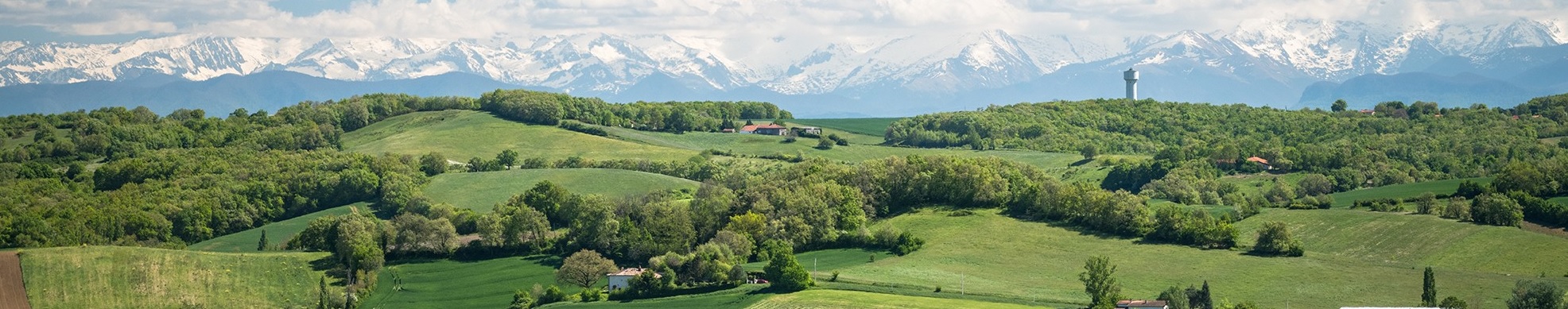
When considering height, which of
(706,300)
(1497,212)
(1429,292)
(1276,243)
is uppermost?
(1497,212)

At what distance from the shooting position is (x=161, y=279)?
104500 mm

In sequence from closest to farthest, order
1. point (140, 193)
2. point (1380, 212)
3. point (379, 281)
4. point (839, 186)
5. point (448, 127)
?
point (379, 281)
point (1380, 212)
point (839, 186)
point (140, 193)
point (448, 127)

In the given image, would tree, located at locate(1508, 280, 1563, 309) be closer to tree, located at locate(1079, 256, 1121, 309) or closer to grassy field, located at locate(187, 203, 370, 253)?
tree, located at locate(1079, 256, 1121, 309)

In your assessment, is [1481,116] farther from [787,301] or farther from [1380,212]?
[787,301]

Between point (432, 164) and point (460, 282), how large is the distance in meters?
53.5

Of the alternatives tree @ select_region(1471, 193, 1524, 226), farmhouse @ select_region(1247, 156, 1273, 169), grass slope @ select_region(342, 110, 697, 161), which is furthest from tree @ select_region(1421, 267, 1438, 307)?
grass slope @ select_region(342, 110, 697, 161)

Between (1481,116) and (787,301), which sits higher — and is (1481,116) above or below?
above

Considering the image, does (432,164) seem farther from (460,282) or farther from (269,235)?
(460,282)

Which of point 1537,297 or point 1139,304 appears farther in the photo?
point 1139,304

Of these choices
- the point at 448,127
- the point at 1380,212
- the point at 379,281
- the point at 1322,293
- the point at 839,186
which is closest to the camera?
the point at 1322,293

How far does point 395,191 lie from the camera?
144 m

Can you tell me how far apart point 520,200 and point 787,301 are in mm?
39842

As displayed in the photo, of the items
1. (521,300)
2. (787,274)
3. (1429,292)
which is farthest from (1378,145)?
(521,300)

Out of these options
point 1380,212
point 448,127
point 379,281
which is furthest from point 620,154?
point 1380,212
